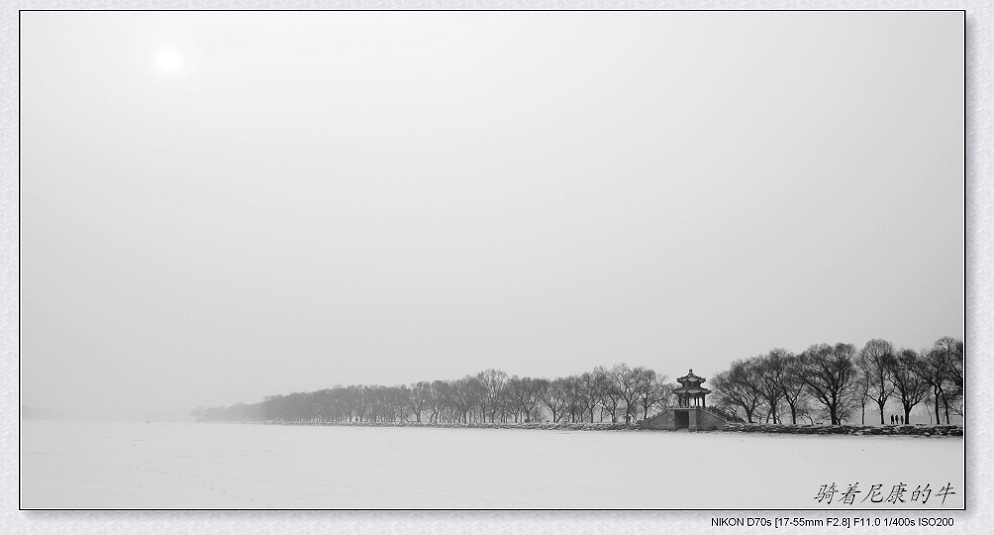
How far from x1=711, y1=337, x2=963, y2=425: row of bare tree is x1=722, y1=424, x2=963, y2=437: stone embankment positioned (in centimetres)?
14

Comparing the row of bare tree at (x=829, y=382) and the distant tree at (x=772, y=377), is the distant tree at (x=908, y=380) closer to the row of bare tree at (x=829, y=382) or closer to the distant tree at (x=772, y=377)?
the row of bare tree at (x=829, y=382)

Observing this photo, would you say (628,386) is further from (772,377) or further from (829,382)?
(829,382)

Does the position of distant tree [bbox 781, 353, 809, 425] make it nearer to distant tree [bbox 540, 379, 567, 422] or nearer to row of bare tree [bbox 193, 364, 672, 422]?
row of bare tree [bbox 193, 364, 672, 422]

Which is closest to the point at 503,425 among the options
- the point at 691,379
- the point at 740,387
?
the point at 691,379

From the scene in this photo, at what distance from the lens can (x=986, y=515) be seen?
6.91 meters

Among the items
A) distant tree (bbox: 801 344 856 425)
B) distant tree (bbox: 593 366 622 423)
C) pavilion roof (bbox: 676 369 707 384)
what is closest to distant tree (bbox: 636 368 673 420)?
pavilion roof (bbox: 676 369 707 384)

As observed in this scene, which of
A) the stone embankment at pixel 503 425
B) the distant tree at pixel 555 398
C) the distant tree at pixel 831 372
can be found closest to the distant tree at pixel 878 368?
the distant tree at pixel 831 372

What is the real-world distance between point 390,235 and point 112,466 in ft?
11.7

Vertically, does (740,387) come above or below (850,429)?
above

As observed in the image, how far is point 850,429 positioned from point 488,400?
4.02 m

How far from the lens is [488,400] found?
30.9 ft

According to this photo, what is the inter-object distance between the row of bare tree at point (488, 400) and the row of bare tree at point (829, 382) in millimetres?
942

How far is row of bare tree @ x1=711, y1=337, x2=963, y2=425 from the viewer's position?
8336 millimetres

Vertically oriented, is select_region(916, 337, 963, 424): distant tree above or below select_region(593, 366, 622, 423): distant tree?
above
